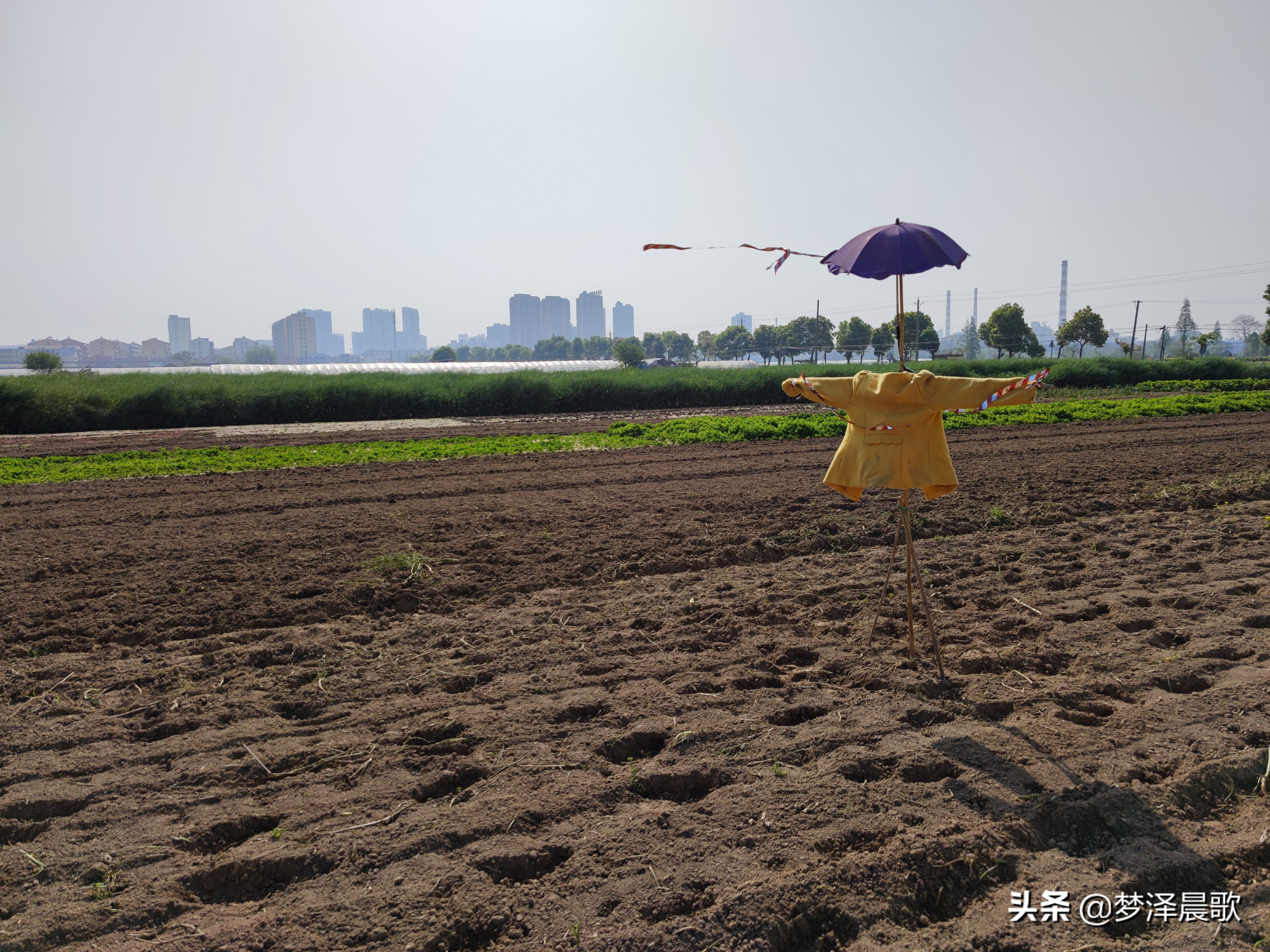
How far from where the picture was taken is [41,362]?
184 ft

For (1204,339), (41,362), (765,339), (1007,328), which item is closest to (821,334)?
(765,339)

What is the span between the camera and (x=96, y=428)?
26938mm

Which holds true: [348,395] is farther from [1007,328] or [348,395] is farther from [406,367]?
[1007,328]

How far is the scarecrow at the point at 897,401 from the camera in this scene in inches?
176

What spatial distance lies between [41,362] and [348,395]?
135 ft

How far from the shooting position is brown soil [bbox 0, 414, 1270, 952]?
2.96 meters

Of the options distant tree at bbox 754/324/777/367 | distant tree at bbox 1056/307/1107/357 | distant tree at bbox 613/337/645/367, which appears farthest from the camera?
distant tree at bbox 754/324/777/367

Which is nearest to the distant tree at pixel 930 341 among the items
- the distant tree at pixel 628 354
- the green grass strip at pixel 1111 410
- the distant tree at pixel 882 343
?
the distant tree at pixel 882 343

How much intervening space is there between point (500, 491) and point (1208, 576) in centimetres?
877

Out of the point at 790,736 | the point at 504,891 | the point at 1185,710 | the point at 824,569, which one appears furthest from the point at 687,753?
the point at 824,569

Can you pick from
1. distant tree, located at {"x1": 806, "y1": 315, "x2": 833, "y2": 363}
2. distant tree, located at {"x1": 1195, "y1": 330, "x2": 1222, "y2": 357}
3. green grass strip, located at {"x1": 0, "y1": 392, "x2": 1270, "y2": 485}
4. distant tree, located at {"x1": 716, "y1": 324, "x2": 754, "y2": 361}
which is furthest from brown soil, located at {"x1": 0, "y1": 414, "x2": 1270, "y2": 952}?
distant tree, located at {"x1": 716, "y1": 324, "x2": 754, "y2": 361}

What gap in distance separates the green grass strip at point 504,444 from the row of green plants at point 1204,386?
1279 centimetres

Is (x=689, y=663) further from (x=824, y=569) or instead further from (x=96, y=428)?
(x=96, y=428)

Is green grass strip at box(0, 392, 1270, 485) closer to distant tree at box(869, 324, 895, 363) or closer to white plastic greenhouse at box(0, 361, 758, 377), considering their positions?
white plastic greenhouse at box(0, 361, 758, 377)
